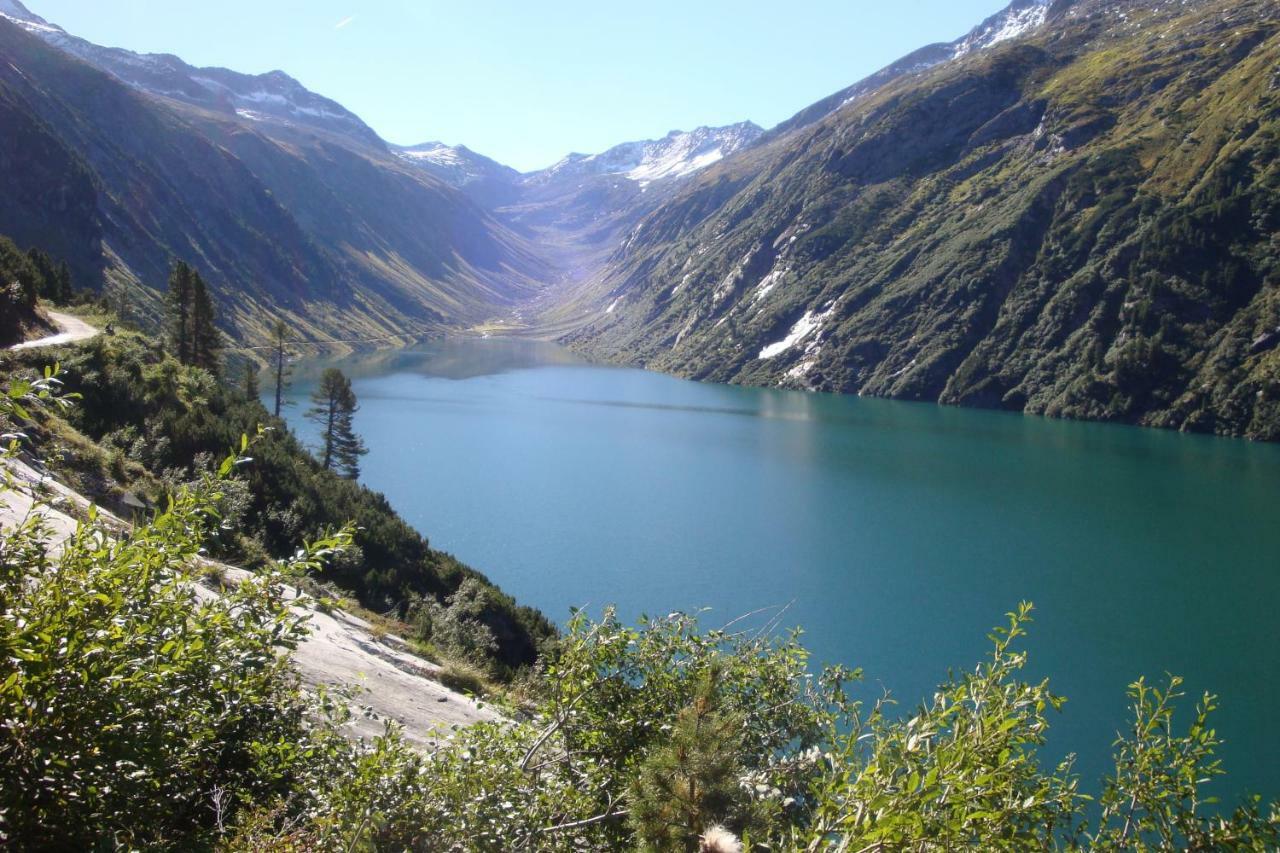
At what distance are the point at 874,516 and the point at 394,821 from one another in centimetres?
4830

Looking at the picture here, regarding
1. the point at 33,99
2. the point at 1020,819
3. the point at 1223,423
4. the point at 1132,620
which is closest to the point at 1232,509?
the point at 1132,620

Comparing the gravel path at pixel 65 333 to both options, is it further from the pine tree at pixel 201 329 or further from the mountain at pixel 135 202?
the mountain at pixel 135 202

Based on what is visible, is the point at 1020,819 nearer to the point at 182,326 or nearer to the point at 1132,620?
the point at 1132,620

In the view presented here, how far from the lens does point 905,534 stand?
149 feet

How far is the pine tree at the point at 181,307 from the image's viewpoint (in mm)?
42156

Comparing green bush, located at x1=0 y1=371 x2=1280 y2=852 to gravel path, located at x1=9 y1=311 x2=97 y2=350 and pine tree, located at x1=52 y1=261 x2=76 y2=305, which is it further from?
pine tree, located at x1=52 y1=261 x2=76 y2=305

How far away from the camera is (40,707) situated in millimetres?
3480

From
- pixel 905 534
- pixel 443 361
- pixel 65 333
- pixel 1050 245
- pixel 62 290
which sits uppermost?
pixel 1050 245

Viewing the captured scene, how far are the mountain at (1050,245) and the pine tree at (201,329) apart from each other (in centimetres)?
10024

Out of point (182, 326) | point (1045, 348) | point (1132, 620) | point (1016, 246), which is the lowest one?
point (1132, 620)

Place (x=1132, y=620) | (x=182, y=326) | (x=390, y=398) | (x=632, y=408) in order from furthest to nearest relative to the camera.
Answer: (x=632, y=408), (x=390, y=398), (x=182, y=326), (x=1132, y=620)

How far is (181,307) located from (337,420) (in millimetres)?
10324

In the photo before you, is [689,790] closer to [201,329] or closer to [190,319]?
[190,319]

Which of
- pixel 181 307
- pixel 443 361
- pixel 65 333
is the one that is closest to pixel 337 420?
pixel 181 307
